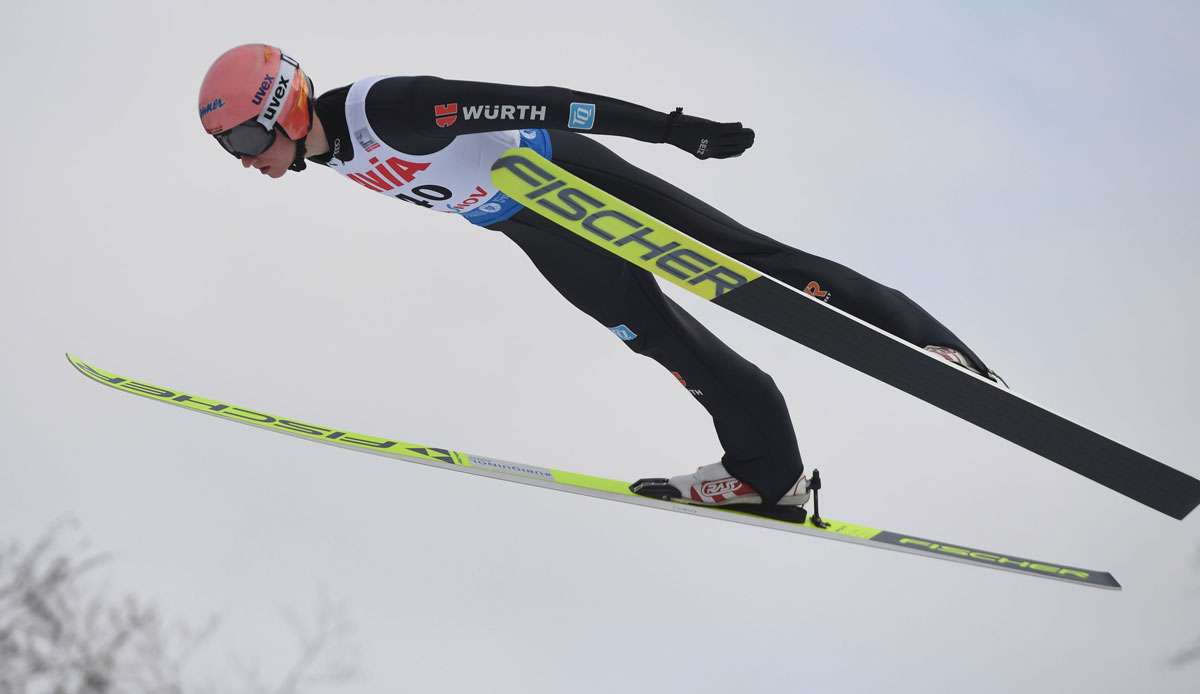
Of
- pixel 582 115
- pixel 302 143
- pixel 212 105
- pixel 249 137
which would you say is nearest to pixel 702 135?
pixel 582 115

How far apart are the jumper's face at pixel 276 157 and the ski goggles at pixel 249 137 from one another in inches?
0.7

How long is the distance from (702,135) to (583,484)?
1.67 meters

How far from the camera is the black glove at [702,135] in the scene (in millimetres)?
2891

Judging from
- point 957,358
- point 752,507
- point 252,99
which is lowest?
point 752,507

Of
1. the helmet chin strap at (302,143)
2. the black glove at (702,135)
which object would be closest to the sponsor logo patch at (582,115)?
the black glove at (702,135)

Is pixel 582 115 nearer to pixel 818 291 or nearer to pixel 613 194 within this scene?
pixel 613 194

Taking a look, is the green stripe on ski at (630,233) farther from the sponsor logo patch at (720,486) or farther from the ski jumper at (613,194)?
the sponsor logo patch at (720,486)

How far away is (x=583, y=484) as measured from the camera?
13.3ft

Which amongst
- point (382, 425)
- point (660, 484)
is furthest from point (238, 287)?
point (660, 484)

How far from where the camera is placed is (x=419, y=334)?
5.78m

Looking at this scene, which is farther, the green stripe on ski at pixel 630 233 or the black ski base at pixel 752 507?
the black ski base at pixel 752 507

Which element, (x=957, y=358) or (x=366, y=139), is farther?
(x=957, y=358)

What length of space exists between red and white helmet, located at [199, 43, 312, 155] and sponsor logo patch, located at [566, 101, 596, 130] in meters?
0.87

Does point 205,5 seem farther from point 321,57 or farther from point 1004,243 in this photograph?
point 1004,243
